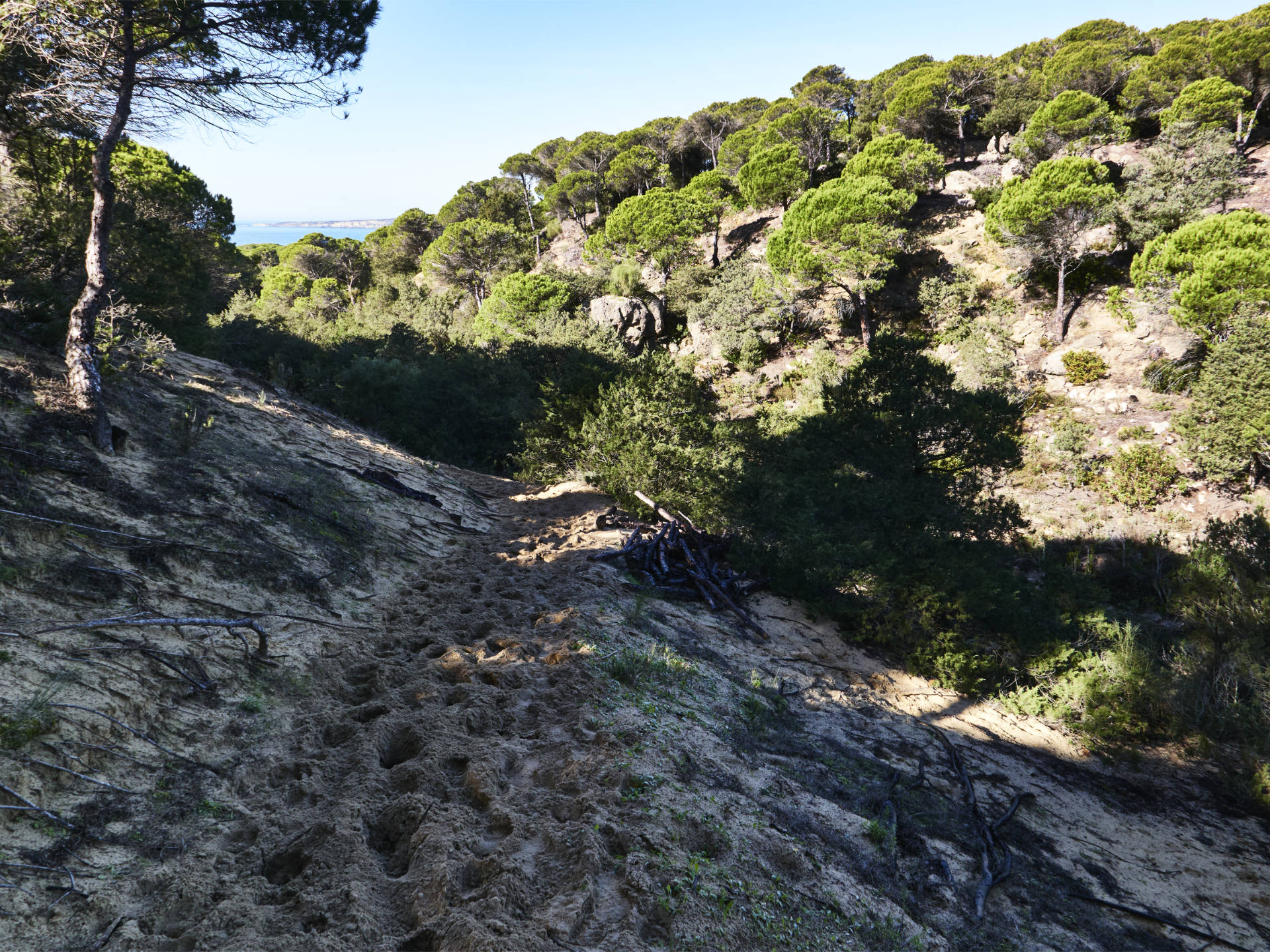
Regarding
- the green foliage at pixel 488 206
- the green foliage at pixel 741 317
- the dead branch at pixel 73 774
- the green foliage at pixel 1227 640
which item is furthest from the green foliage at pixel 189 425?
the green foliage at pixel 488 206

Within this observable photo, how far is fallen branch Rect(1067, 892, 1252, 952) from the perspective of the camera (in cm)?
457

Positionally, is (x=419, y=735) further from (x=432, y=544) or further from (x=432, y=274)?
(x=432, y=274)

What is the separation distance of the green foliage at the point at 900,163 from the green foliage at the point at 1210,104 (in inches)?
459

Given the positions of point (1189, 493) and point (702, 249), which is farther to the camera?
point (702, 249)

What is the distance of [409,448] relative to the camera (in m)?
19.0

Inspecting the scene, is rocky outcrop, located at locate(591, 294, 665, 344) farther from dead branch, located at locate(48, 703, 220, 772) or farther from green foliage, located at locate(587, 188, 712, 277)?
dead branch, located at locate(48, 703, 220, 772)

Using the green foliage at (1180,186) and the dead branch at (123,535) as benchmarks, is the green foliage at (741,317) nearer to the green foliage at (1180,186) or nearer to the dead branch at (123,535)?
the green foliage at (1180,186)

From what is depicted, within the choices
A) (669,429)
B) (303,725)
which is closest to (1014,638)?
(669,429)

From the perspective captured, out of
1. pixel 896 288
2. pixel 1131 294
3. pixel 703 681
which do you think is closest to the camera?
pixel 703 681

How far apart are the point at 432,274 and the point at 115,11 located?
129 ft

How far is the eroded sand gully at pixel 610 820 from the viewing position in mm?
2564

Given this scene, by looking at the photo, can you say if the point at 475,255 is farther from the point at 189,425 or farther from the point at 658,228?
the point at 189,425

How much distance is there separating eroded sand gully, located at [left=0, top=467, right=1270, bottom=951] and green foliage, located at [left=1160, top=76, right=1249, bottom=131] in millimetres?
40101

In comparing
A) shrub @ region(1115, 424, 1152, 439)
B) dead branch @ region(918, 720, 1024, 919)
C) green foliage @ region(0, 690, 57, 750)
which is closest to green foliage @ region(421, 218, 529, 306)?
shrub @ region(1115, 424, 1152, 439)
